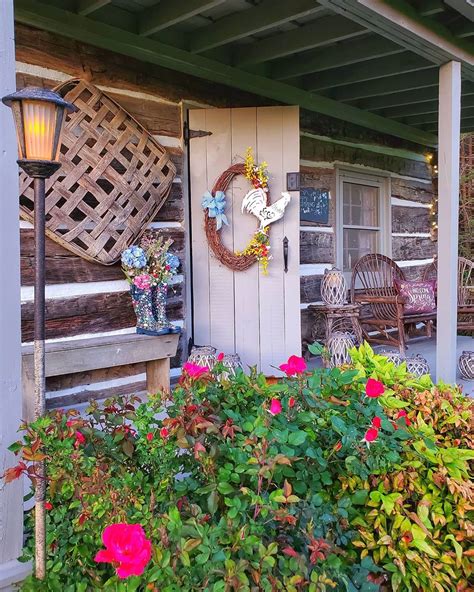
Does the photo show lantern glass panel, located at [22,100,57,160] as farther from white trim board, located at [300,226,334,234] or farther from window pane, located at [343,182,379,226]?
window pane, located at [343,182,379,226]

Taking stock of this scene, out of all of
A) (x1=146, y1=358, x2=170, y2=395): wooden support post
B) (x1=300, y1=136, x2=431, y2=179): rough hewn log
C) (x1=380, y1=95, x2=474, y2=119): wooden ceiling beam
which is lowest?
(x1=146, y1=358, x2=170, y2=395): wooden support post

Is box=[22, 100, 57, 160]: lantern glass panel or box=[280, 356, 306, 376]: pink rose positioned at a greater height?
box=[22, 100, 57, 160]: lantern glass panel

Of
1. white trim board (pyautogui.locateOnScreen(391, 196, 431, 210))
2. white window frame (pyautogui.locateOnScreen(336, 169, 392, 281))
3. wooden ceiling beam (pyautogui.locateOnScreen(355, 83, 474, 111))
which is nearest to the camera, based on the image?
wooden ceiling beam (pyautogui.locateOnScreen(355, 83, 474, 111))

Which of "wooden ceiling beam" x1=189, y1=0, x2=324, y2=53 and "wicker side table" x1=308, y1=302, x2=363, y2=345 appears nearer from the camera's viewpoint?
"wooden ceiling beam" x1=189, y1=0, x2=324, y2=53

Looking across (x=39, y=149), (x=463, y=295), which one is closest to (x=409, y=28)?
(x=39, y=149)

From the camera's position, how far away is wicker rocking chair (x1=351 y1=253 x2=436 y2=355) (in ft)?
16.0

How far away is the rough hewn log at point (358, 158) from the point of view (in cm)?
479

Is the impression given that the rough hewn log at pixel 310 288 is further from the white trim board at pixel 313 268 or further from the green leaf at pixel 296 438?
the green leaf at pixel 296 438

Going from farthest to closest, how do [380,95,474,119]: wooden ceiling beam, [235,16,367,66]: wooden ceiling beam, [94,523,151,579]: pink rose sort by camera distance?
1. [380,95,474,119]: wooden ceiling beam
2. [235,16,367,66]: wooden ceiling beam
3. [94,523,151,579]: pink rose

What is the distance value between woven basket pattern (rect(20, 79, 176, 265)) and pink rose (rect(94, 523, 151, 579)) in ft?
7.44

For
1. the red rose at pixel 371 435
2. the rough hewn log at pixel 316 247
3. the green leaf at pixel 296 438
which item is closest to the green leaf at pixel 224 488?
the green leaf at pixel 296 438

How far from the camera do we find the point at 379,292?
17.6ft

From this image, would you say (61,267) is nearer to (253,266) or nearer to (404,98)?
(253,266)

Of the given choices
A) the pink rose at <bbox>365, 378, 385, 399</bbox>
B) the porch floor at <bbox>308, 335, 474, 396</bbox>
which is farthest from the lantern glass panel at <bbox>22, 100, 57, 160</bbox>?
the porch floor at <bbox>308, 335, 474, 396</bbox>
